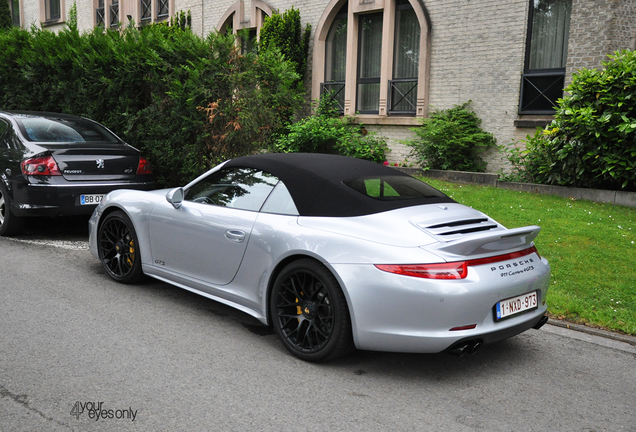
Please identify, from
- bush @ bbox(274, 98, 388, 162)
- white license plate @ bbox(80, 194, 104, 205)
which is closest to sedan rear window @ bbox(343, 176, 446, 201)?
white license plate @ bbox(80, 194, 104, 205)

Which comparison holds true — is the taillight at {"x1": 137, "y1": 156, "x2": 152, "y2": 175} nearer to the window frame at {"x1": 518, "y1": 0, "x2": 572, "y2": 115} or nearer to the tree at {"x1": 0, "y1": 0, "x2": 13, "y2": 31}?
the window frame at {"x1": 518, "y1": 0, "x2": 572, "y2": 115}

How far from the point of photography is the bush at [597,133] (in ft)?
30.4

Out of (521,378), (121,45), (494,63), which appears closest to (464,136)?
(494,63)

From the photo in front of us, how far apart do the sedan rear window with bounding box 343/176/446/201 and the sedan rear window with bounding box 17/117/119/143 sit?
525cm

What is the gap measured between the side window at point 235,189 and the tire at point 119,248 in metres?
0.84

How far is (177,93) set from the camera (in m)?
9.51

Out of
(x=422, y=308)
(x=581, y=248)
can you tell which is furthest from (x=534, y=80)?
(x=422, y=308)

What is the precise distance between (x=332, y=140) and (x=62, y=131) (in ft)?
24.3

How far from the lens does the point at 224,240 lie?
4.57m

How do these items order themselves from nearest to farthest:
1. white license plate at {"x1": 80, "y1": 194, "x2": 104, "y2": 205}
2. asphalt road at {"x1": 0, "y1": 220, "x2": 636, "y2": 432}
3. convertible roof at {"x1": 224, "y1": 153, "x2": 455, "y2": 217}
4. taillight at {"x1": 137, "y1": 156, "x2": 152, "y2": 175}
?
asphalt road at {"x1": 0, "y1": 220, "x2": 636, "y2": 432} → convertible roof at {"x1": 224, "y1": 153, "x2": 455, "y2": 217} → white license plate at {"x1": 80, "y1": 194, "x2": 104, "y2": 205} → taillight at {"x1": 137, "y1": 156, "x2": 152, "y2": 175}

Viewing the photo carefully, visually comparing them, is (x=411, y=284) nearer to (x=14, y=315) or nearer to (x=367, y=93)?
(x=14, y=315)

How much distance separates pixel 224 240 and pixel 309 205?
80 cm

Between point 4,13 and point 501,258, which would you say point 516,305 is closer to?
point 501,258

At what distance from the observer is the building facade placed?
11.4 meters
